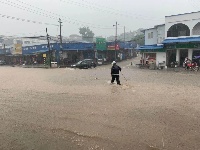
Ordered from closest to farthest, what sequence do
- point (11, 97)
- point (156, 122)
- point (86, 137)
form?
point (86, 137) < point (156, 122) < point (11, 97)

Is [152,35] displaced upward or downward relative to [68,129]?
upward

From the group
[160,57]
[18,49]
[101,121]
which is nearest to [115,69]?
[101,121]

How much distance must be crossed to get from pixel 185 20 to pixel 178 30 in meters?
1.54

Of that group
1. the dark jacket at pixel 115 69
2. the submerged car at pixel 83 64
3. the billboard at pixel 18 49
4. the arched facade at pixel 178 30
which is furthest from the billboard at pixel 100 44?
the dark jacket at pixel 115 69

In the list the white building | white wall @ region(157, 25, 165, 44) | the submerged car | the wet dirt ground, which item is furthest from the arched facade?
the wet dirt ground

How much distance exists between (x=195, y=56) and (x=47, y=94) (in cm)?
2197

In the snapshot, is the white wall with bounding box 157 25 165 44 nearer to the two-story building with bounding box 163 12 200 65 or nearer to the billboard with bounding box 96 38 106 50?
the two-story building with bounding box 163 12 200 65

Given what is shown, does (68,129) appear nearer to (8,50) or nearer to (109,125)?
(109,125)

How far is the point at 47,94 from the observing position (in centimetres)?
1533

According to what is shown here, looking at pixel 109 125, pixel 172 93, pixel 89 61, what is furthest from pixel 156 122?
pixel 89 61

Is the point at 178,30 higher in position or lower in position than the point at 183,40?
higher

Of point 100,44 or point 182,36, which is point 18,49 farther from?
point 182,36

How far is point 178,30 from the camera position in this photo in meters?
33.8

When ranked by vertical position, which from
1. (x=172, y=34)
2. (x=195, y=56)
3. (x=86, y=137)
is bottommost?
(x=86, y=137)
